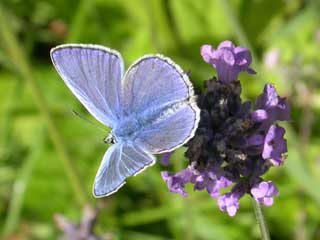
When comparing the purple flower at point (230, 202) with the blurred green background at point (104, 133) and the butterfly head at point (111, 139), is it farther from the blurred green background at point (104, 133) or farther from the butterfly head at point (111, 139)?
the blurred green background at point (104, 133)

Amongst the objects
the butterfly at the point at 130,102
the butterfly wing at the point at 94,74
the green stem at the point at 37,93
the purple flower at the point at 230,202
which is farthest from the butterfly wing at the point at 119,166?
the green stem at the point at 37,93

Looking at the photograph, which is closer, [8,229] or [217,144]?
[217,144]

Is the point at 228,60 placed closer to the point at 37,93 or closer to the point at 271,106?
the point at 271,106

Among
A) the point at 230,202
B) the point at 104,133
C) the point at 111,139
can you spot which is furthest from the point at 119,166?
the point at 104,133

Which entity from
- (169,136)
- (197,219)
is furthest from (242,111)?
(197,219)

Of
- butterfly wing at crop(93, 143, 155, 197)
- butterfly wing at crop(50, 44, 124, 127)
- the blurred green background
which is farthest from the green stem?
butterfly wing at crop(93, 143, 155, 197)

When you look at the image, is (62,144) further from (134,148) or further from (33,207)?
(134,148)

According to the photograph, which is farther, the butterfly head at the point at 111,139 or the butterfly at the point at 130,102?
the butterfly head at the point at 111,139
